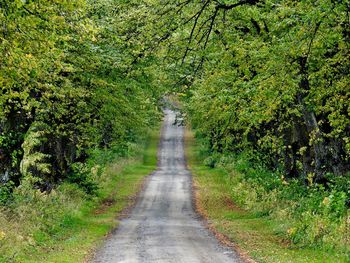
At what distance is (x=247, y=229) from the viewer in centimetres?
2192

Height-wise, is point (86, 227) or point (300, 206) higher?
point (300, 206)

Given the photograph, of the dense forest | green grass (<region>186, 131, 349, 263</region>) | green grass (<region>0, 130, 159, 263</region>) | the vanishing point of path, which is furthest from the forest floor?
green grass (<region>186, 131, 349, 263</region>)

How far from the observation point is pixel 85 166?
3023 centimetres

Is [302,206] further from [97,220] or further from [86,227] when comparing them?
[97,220]

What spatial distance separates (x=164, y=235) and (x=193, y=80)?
676 centimetres

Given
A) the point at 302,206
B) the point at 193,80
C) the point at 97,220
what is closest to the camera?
the point at 302,206

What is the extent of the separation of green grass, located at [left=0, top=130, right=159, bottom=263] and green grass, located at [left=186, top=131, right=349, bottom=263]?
4393mm

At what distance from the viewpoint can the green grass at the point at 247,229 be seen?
15.5 metres

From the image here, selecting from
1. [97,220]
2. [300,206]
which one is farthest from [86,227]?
[300,206]

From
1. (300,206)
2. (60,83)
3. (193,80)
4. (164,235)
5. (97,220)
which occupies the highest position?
(193,80)

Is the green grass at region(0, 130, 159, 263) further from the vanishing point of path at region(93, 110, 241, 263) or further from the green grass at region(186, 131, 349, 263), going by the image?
the green grass at region(186, 131, 349, 263)

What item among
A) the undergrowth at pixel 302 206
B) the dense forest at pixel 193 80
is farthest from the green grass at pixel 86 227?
the undergrowth at pixel 302 206

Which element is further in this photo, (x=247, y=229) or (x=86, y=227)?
(x=86, y=227)

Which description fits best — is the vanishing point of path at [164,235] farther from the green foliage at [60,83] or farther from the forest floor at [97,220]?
the green foliage at [60,83]
